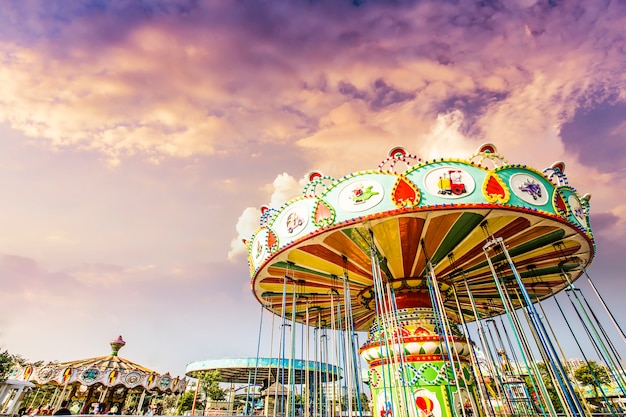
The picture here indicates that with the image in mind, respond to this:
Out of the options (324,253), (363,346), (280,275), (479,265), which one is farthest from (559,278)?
(280,275)

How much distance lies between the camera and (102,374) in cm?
1503

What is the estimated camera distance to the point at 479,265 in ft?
26.8

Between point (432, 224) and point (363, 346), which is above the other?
point (432, 224)

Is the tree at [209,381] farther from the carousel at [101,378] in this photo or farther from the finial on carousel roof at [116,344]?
the finial on carousel roof at [116,344]

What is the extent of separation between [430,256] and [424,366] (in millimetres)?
2492

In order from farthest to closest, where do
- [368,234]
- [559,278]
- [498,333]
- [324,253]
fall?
[498,333], [559,278], [324,253], [368,234]

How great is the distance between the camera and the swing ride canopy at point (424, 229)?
5914 mm

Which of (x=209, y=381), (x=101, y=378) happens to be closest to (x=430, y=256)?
(x=101, y=378)

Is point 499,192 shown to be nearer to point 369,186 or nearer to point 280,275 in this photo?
point 369,186

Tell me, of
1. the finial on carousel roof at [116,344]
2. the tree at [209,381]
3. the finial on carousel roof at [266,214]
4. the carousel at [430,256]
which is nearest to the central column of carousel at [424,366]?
the carousel at [430,256]

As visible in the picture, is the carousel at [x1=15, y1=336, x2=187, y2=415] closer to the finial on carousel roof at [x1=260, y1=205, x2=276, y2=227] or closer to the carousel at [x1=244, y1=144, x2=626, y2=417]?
the carousel at [x1=244, y1=144, x2=626, y2=417]

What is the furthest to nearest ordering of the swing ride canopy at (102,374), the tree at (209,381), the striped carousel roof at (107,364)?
the tree at (209,381) → the striped carousel roof at (107,364) → the swing ride canopy at (102,374)

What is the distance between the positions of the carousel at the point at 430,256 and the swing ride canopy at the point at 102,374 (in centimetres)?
1112

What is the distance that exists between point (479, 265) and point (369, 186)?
4.18 meters
